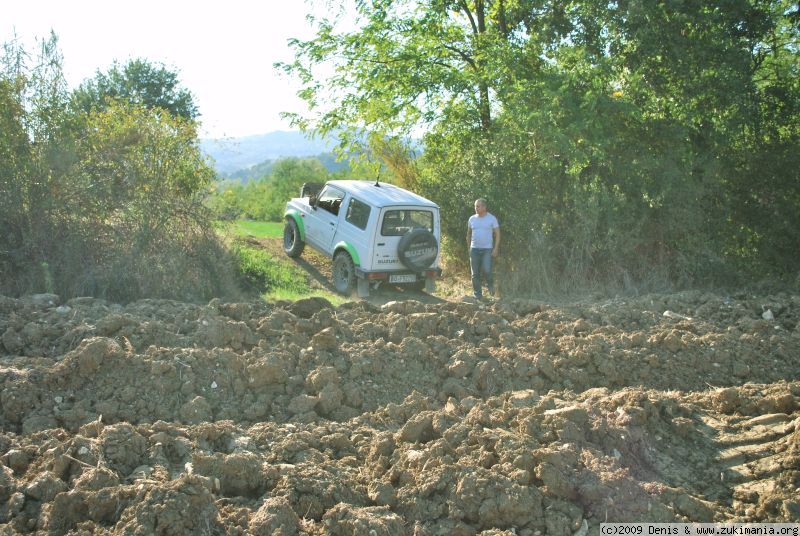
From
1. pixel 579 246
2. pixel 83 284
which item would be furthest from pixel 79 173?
pixel 579 246

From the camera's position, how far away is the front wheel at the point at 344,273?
14172mm

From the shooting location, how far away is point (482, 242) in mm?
13289

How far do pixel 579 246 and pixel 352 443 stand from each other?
9.86 meters

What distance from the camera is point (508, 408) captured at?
586cm

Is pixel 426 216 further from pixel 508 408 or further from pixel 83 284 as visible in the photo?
pixel 508 408

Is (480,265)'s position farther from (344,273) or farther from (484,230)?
(344,273)

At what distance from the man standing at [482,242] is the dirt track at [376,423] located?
4.20 m

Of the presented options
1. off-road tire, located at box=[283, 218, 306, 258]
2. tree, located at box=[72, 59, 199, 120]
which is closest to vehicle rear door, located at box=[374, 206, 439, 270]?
off-road tire, located at box=[283, 218, 306, 258]

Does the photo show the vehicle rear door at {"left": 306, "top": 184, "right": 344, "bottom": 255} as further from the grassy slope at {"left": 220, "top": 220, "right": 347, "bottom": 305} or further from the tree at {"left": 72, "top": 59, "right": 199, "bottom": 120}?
the tree at {"left": 72, "top": 59, "right": 199, "bottom": 120}

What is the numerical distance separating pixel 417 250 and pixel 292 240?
4.63 m

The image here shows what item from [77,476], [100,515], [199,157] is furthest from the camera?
[199,157]

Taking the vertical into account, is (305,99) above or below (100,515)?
above

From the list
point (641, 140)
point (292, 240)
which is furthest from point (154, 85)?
point (641, 140)

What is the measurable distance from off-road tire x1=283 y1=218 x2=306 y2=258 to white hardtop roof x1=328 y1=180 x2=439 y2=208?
Result: 85.6 inches
